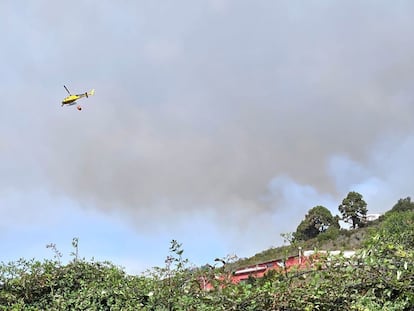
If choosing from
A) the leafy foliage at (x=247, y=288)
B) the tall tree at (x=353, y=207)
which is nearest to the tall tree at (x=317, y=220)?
the tall tree at (x=353, y=207)

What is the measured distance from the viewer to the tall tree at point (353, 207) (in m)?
39.6

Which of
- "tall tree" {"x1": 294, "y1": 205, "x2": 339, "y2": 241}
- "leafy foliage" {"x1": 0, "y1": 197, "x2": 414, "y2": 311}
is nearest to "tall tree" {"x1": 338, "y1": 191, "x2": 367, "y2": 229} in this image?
"tall tree" {"x1": 294, "y1": 205, "x2": 339, "y2": 241}

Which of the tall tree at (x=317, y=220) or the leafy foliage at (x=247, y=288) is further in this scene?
the tall tree at (x=317, y=220)

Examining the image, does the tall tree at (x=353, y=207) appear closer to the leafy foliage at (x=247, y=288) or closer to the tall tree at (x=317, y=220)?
the tall tree at (x=317, y=220)

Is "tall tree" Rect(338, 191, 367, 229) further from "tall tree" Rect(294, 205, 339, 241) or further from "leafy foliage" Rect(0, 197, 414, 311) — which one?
"leafy foliage" Rect(0, 197, 414, 311)

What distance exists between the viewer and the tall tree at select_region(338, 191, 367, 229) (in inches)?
1558

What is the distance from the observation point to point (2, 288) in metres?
4.66

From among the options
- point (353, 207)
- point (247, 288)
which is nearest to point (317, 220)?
point (353, 207)

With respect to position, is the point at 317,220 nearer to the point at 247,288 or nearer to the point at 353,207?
the point at 353,207

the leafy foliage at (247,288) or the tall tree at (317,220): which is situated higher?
the tall tree at (317,220)

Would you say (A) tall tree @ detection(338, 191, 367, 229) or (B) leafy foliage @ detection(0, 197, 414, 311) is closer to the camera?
(B) leafy foliage @ detection(0, 197, 414, 311)

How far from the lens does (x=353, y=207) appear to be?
4019 cm

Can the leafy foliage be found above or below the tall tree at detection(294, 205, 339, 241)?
below

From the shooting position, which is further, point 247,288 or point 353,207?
point 353,207
